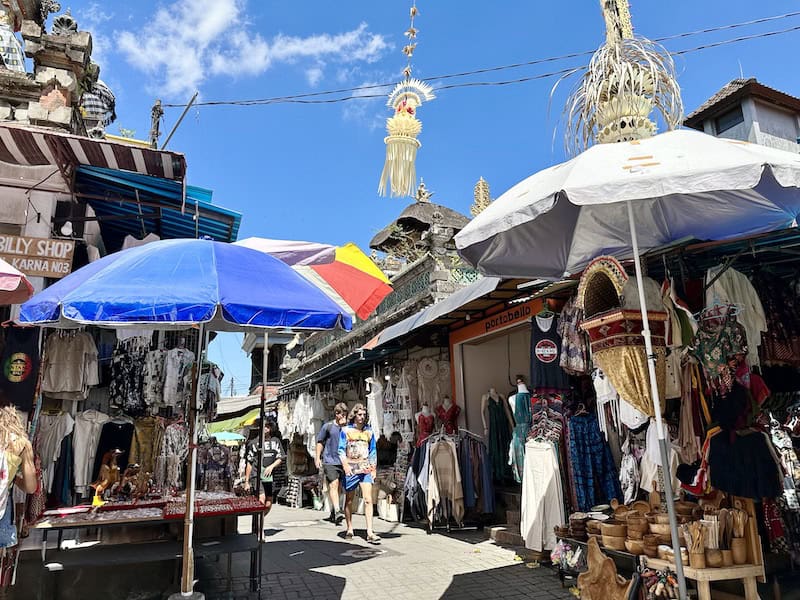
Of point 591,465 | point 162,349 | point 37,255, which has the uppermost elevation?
point 37,255

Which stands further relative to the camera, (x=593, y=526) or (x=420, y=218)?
(x=420, y=218)

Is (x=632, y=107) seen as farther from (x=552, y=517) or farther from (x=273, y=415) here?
(x=273, y=415)

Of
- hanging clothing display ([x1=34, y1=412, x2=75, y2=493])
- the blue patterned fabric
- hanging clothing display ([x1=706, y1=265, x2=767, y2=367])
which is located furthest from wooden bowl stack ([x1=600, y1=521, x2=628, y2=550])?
hanging clothing display ([x1=34, y1=412, x2=75, y2=493])

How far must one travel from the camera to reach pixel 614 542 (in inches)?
171

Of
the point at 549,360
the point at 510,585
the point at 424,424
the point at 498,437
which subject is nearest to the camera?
the point at 510,585

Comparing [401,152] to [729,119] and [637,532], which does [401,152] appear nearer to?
[637,532]

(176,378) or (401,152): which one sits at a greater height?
(401,152)

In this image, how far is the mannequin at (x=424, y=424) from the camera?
9320 millimetres

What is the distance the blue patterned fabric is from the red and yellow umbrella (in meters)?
2.73

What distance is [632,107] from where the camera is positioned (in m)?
4.48

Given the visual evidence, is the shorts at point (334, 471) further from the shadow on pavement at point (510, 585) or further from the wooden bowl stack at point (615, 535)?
the wooden bowl stack at point (615, 535)

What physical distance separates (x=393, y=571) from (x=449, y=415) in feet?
11.3

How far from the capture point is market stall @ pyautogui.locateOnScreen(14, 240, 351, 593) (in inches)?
142

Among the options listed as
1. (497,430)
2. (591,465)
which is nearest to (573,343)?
(591,465)
